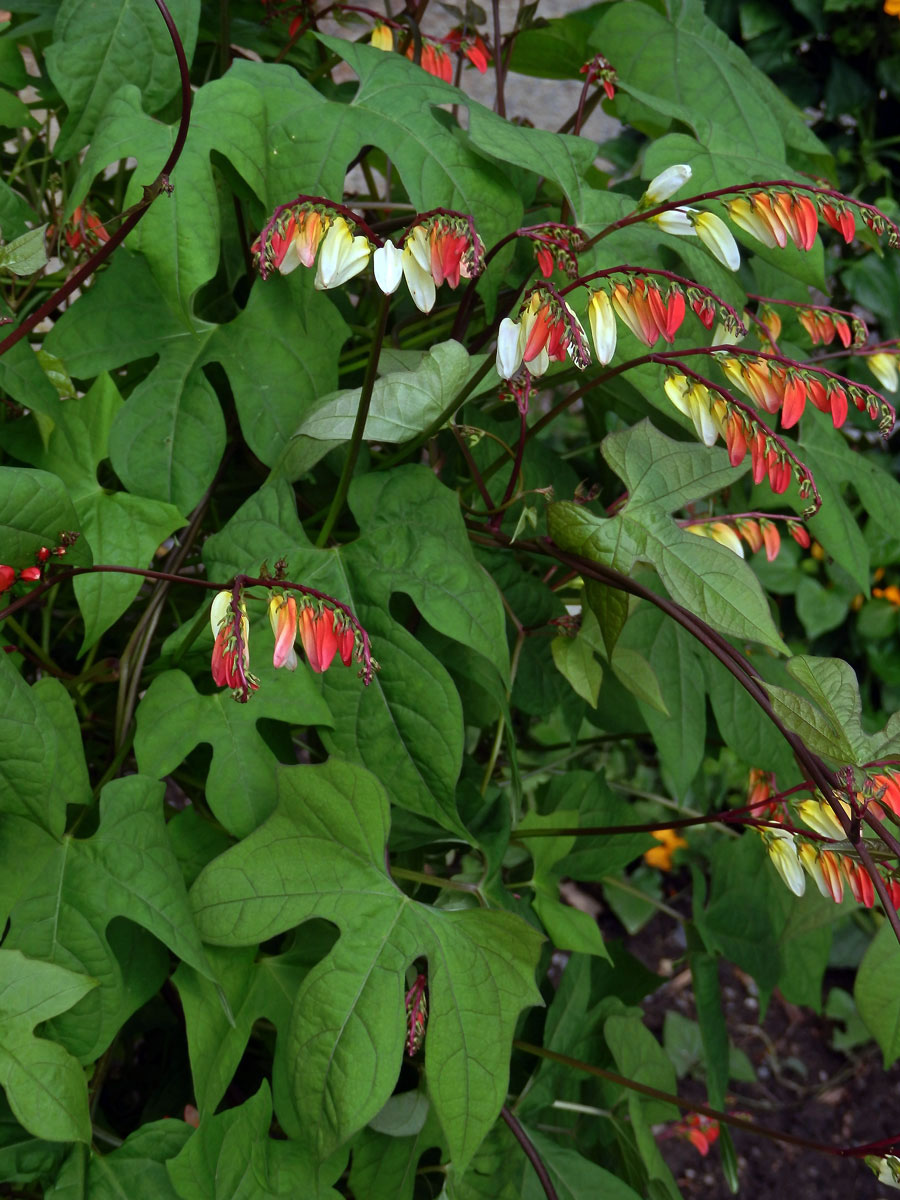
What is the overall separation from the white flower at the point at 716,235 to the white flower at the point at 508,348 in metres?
0.18

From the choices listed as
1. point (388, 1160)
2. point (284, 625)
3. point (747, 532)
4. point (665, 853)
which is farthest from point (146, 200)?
point (665, 853)

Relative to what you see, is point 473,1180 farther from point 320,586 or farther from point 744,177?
point 744,177

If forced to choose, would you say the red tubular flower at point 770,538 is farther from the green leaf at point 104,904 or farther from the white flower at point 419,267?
the green leaf at point 104,904

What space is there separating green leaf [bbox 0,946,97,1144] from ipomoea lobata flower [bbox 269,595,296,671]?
0.28 metres

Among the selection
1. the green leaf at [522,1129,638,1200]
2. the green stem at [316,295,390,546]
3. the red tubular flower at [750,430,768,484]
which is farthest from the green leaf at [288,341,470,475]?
the green leaf at [522,1129,638,1200]

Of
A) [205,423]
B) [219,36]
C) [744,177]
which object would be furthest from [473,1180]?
[219,36]

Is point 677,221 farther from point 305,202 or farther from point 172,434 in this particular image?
point 172,434

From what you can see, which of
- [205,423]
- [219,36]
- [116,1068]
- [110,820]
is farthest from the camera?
[116,1068]

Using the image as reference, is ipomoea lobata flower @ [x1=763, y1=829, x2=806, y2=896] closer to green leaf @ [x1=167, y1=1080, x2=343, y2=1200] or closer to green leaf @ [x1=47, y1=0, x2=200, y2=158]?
green leaf @ [x1=167, y1=1080, x2=343, y2=1200]

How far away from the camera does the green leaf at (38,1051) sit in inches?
30.1

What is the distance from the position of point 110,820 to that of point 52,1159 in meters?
0.29

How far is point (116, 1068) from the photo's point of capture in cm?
137

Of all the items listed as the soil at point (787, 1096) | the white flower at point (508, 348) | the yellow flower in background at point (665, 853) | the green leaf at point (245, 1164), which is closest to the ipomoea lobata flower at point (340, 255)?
the white flower at point (508, 348)

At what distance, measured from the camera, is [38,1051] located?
2.54ft
